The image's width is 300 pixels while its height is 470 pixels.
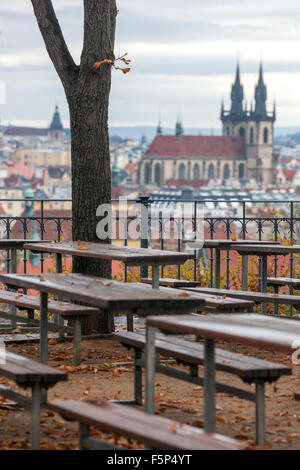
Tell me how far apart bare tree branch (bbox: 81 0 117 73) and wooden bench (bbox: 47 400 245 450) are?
161 inches

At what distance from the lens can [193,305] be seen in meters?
4.18

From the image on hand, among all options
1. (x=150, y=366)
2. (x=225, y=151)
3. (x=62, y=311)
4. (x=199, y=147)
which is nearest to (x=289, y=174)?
(x=225, y=151)

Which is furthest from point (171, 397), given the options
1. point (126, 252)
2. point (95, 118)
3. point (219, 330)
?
point (95, 118)

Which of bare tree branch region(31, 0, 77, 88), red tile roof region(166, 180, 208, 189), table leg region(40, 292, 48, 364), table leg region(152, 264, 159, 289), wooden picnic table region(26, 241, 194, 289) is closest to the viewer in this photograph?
table leg region(40, 292, 48, 364)

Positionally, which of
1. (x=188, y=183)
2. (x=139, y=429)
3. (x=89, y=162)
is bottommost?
(x=139, y=429)

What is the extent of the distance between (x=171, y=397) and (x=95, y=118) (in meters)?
2.77

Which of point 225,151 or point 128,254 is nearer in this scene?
point 128,254

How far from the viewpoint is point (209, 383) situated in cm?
405

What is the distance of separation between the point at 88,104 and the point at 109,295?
348 centimetres

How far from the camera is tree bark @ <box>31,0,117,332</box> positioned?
7.46 m

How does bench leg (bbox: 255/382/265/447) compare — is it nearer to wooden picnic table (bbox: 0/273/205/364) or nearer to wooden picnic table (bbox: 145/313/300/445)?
wooden picnic table (bbox: 145/313/300/445)

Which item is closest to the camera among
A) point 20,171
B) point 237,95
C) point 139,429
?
point 139,429

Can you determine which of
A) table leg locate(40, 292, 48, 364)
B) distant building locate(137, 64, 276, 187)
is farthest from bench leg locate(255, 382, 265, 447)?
distant building locate(137, 64, 276, 187)

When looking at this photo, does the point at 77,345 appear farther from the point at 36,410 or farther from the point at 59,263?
the point at 36,410
